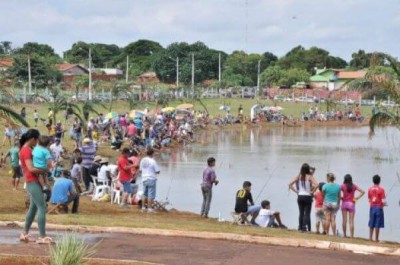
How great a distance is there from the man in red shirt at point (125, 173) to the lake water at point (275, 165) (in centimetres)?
275

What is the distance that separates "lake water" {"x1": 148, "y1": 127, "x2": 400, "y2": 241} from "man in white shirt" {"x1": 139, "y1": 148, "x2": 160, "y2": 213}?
2519mm

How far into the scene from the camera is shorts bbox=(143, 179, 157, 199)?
1888 centimetres

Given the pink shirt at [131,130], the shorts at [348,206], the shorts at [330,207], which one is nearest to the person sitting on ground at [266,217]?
the shorts at [330,207]

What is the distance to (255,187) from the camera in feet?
94.2

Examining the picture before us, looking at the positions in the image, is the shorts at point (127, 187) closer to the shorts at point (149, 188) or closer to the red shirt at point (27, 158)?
the shorts at point (149, 188)

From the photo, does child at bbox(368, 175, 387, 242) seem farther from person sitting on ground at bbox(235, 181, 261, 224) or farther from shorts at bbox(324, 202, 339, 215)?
person sitting on ground at bbox(235, 181, 261, 224)

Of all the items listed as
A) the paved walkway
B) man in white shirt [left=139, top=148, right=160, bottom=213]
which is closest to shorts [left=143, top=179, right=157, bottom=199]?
man in white shirt [left=139, top=148, right=160, bottom=213]

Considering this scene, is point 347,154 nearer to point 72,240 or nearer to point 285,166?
point 285,166

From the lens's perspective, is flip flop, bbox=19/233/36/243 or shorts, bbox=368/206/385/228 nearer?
flip flop, bbox=19/233/36/243

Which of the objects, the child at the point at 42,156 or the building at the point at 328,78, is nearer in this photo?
the child at the point at 42,156

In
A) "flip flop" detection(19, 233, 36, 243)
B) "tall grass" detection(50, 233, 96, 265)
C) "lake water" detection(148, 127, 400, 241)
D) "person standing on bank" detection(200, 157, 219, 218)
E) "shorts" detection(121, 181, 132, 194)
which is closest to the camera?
"tall grass" detection(50, 233, 96, 265)

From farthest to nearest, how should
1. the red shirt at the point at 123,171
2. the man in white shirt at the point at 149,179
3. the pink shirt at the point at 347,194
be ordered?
the red shirt at the point at 123,171 < the man in white shirt at the point at 149,179 < the pink shirt at the point at 347,194

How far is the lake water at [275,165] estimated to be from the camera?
23.9m

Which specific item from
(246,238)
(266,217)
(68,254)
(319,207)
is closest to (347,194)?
(319,207)
